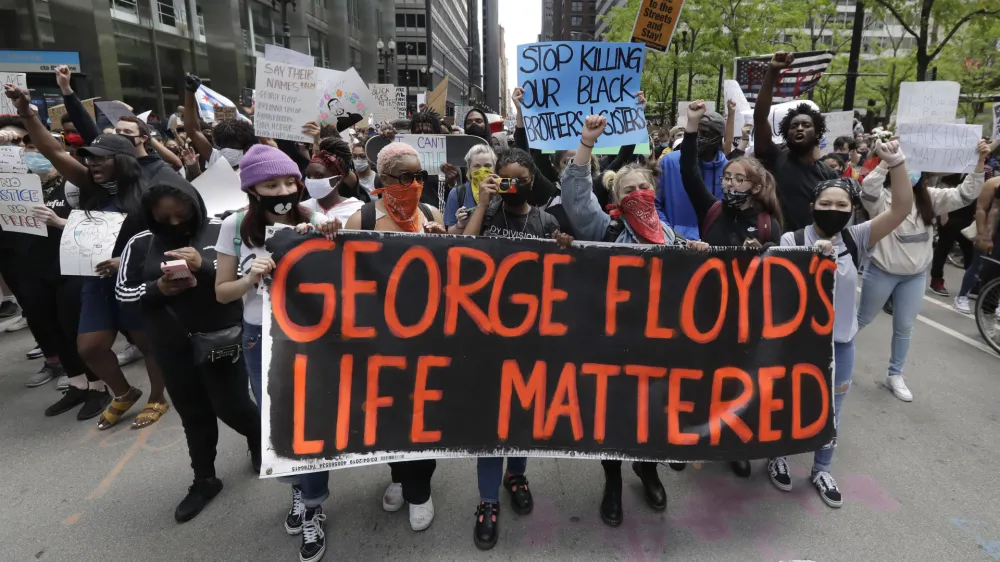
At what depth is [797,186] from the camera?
3859 mm

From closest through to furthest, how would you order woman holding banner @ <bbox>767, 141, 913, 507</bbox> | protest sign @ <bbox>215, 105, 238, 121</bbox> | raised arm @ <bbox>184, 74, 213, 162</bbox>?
woman holding banner @ <bbox>767, 141, 913, 507</bbox> → raised arm @ <bbox>184, 74, 213, 162</bbox> → protest sign @ <bbox>215, 105, 238, 121</bbox>

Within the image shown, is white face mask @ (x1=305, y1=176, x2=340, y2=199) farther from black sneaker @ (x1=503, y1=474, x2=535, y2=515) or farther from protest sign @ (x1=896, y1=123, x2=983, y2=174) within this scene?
protest sign @ (x1=896, y1=123, x2=983, y2=174)

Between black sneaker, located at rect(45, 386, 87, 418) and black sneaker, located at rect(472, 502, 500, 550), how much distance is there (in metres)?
3.48

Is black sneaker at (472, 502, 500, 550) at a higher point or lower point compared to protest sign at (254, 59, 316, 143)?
lower

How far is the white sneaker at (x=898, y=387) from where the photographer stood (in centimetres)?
433

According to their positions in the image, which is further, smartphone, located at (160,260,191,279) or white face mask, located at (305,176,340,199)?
white face mask, located at (305,176,340,199)

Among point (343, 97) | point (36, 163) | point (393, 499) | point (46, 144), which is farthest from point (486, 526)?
point (343, 97)

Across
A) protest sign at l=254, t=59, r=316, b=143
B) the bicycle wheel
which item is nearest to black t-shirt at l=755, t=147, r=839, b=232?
the bicycle wheel

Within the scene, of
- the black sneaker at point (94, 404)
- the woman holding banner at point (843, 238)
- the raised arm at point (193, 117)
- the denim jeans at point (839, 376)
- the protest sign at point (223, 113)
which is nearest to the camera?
the woman holding banner at point (843, 238)

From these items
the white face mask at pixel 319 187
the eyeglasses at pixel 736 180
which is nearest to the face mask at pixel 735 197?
the eyeglasses at pixel 736 180

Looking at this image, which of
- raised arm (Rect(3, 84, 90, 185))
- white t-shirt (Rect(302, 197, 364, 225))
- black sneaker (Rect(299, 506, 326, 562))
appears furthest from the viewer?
raised arm (Rect(3, 84, 90, 185))

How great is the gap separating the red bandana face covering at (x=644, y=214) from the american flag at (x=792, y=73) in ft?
15.6

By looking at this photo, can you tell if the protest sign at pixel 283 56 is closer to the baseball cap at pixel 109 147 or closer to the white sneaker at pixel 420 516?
the baseball cap at pixel 109 147

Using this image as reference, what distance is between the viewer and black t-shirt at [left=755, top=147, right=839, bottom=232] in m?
3.82
